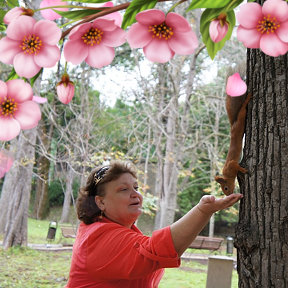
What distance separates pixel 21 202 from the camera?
29.0 feet

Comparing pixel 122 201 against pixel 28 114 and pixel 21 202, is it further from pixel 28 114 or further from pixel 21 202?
pixel 21 202

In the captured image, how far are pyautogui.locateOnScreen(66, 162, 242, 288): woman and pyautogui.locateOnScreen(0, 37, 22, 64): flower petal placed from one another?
660 millimetres

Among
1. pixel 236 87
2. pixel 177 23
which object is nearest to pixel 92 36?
pixel 177 23

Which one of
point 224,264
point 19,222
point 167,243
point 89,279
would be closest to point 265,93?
point 167,243

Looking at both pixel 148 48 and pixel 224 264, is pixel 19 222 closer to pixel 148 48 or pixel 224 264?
pixel 224 264

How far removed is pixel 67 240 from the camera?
1226cm

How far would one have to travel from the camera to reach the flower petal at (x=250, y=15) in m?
0.49

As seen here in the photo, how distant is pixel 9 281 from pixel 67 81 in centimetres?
634

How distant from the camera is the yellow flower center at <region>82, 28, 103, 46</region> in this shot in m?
0.55

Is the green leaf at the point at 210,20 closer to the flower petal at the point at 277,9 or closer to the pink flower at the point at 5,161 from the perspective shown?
the flower petal at the point at 277,9

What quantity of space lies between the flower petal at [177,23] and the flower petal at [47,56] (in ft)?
0.47

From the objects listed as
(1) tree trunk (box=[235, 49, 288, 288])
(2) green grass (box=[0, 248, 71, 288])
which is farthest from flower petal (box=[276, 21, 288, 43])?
(2) green grass (box=[0, 248, 71, 288])

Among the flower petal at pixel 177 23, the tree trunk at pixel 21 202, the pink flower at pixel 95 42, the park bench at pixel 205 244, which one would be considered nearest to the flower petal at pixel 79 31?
the pink flower at pixel 95 42

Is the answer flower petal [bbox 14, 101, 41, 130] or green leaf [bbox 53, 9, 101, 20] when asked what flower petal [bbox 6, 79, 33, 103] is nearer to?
flower petal [bbox 14, 101, 41, 130]
